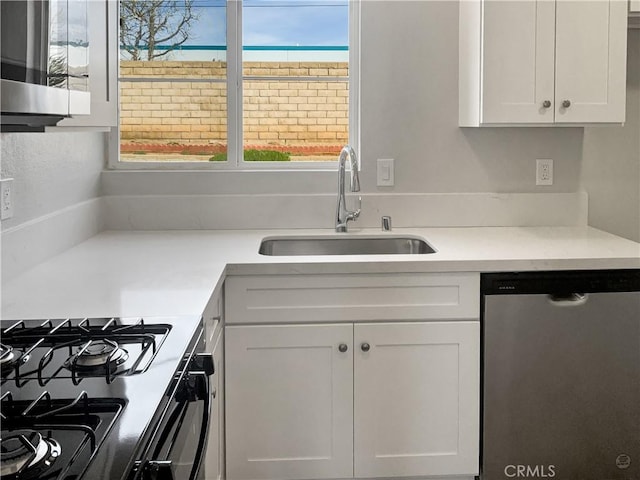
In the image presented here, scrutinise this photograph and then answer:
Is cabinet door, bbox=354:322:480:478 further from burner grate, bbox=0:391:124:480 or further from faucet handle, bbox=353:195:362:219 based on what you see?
burner grate, bbox=0:391:124:480

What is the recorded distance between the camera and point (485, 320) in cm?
226

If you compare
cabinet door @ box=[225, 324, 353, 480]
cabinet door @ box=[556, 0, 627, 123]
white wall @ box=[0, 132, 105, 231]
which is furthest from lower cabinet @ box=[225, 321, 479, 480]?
cabinet door @ box=[556, 0, 627, 123]

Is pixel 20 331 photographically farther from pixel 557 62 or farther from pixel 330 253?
pixel 557 62

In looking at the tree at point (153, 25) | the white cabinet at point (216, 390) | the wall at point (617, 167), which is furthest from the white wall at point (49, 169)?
the wall at point (617, 167)

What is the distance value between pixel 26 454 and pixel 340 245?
6.68 ft

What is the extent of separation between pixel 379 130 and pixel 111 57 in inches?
47.6

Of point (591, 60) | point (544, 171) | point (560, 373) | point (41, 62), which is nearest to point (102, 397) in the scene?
point (41, 62)

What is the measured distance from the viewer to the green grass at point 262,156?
9.84 ft

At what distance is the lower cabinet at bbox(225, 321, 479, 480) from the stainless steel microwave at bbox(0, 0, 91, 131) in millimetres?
1006

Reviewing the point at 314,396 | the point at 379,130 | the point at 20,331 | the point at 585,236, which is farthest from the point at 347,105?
the point at 20,331

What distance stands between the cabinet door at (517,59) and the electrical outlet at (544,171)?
39 centimetres

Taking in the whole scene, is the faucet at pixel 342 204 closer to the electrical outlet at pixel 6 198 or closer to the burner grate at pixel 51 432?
the electrical outlet at pixel 6 198

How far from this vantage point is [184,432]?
1231mm

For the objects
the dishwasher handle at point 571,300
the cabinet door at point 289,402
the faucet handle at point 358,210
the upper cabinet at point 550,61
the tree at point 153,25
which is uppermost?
the tree at point 153,25
